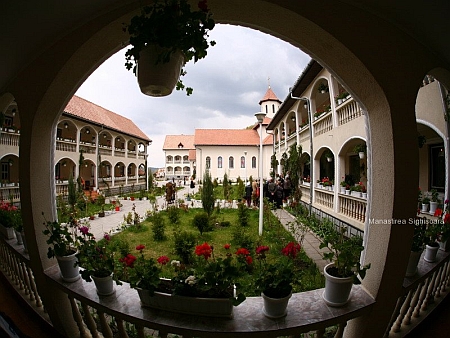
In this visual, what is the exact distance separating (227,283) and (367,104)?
1696 mm

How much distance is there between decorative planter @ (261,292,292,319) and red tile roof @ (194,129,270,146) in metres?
33.0

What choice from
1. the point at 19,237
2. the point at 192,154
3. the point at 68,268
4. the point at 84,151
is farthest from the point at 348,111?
the point at 192,154

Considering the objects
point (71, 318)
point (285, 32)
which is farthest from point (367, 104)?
point (71, 318)

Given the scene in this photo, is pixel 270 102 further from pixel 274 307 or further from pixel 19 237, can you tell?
pixel 274 307

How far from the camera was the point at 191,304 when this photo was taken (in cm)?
163

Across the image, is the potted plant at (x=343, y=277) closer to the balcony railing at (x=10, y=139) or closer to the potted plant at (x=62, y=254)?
the potted plant at (x=62, y=254)

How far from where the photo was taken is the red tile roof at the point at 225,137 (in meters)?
34.5

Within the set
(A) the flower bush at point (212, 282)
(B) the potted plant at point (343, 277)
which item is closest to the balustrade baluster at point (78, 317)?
(A) the flower bush at point (212, 282)

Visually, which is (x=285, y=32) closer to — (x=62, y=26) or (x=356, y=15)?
(x=356, y=15)

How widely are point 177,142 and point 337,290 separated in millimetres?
46742

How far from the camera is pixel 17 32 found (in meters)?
1.68

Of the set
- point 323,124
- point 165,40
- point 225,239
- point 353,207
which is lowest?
point 225,239

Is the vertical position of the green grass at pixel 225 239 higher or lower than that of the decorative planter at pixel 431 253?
lower

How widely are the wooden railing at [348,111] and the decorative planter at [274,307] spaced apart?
6.79 metres
